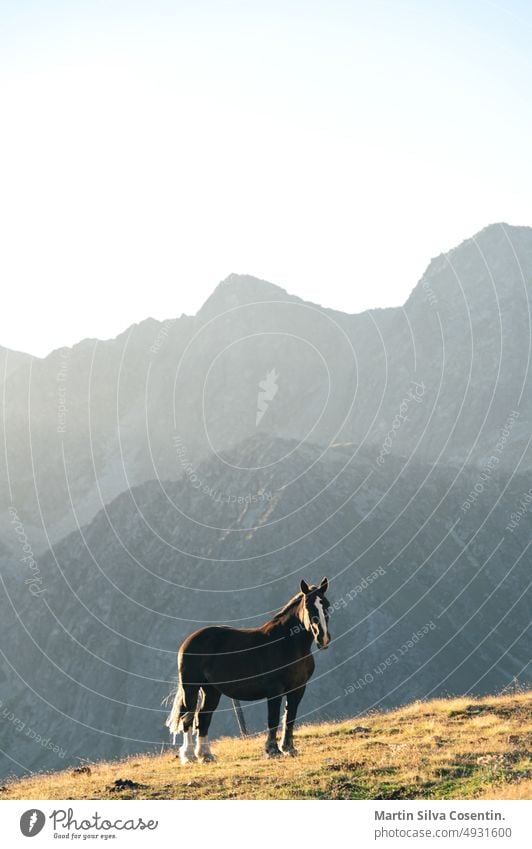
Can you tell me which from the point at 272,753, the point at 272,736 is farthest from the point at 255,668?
the point at 272,753

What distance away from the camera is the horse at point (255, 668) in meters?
22.4

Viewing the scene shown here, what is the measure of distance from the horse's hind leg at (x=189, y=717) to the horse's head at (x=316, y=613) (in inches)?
160

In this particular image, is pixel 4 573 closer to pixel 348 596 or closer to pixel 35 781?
pixel 348 596

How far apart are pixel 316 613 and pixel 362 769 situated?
390 cm

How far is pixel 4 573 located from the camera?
637 ft

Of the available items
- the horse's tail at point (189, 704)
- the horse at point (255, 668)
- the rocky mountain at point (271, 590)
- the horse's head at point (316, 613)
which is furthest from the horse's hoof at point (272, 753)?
the rocky mountain at point (271, 590)

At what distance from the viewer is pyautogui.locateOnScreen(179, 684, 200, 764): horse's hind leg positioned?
23.7m

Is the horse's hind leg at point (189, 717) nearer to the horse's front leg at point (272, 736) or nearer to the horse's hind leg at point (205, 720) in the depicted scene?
the horse's hind leg at point (205, 720)

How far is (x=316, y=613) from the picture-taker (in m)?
Result: 21.6

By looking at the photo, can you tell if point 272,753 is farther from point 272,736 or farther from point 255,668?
point 255,668

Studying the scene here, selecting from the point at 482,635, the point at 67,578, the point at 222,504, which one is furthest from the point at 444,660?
the point at 67,578

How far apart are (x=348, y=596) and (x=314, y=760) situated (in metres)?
107

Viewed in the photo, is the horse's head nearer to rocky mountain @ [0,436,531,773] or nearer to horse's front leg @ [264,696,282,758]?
horse's front leg @ [264,696,282,758]

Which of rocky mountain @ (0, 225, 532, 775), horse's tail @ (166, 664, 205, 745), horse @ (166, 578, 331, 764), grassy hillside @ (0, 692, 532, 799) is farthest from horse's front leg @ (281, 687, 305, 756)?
rocky mountain @ (0, 225, 532, 775)
